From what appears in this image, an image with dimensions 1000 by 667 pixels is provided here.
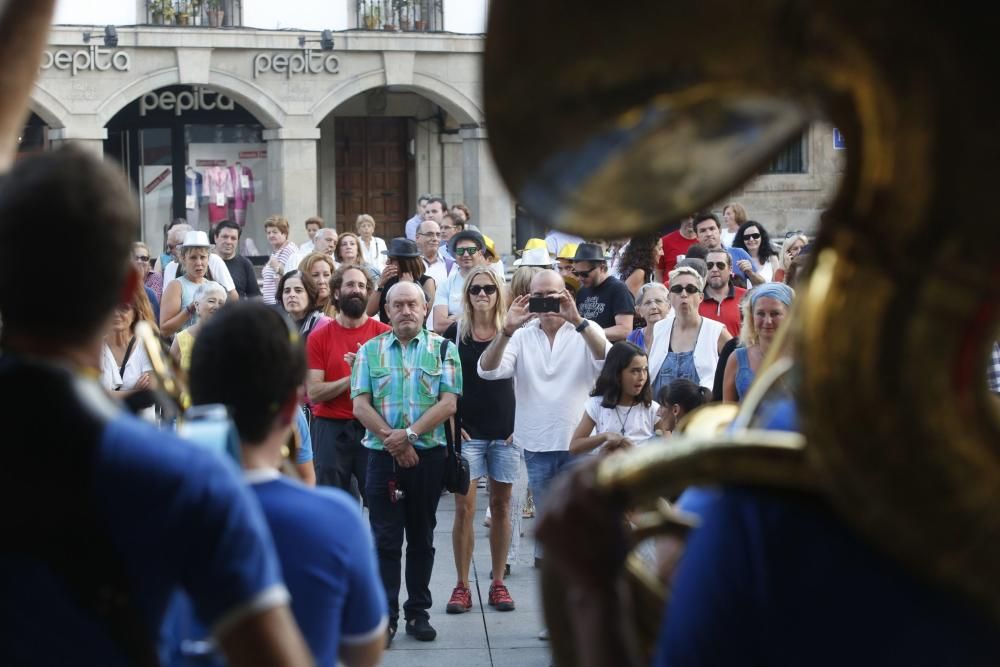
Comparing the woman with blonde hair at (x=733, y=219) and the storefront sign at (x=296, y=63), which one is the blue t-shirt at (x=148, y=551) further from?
the storefront sign at (x=296, y=63)

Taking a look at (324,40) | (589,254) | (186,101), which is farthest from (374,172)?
(589,254)

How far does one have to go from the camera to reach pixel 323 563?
89.8 inches

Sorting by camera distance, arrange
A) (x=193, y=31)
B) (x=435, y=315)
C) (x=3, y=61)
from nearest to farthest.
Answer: (x=3, y=61)
(x=435, y=315)
(x=193, y=31)

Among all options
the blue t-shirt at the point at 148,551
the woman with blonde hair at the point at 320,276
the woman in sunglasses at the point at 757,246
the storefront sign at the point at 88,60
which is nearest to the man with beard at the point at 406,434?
the woman with blonde hair at the point at 320,276

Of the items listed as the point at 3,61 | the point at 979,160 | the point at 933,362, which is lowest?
the point at 933,362

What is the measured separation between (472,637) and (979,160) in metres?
5.64

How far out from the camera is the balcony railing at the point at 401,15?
25.2 metres

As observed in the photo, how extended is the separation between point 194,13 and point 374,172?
482cm

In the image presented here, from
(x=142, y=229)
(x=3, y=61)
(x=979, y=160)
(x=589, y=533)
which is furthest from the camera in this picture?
(x=142, y=229)

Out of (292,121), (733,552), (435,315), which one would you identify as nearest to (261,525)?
(733,552)

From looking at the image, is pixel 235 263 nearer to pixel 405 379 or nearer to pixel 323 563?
pixel 405 379

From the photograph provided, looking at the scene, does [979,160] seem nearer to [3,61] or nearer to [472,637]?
[3,61]

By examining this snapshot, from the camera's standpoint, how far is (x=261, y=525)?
1637 mm

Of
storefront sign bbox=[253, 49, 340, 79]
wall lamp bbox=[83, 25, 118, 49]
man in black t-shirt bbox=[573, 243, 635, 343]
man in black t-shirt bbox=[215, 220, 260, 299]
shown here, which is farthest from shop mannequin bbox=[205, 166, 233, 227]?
man in black t-shirt bbox=[573, 243, 635, 343]
